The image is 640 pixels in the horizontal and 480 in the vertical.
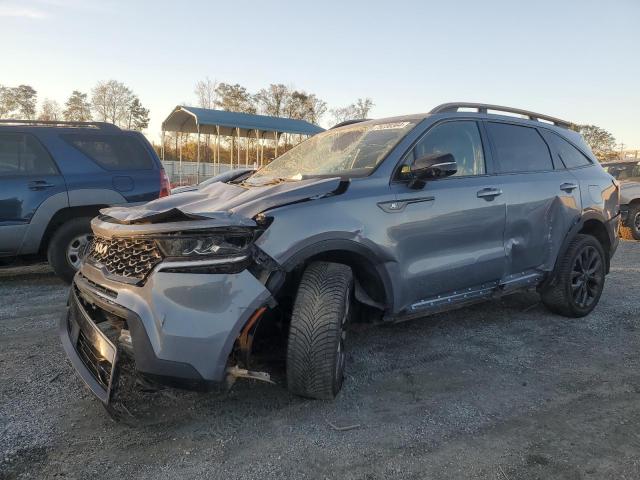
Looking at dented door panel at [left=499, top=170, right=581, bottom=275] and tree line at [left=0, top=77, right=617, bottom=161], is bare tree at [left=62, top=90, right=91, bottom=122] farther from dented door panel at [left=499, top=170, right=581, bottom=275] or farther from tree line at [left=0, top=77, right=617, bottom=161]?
dented door panel at [left=499, top=170, right=581, bottom=275]

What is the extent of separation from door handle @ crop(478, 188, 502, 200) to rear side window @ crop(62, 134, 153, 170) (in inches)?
166

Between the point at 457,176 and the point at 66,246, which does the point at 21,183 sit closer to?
the point at 66,246

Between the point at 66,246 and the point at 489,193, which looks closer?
the point at 489,193

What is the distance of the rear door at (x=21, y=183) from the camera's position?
5.14 metres

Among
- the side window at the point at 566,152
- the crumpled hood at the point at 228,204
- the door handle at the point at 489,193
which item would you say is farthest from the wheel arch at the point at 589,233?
the crumpled hood at the point at 228,204

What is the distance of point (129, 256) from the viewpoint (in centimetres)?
242

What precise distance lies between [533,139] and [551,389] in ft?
7.54

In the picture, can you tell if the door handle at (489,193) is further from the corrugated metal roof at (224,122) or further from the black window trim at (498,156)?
the corrugated metal roof at (224,122)

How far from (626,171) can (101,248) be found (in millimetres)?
11638

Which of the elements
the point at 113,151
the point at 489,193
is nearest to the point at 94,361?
the point at 489,193

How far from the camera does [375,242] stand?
9.37 feet

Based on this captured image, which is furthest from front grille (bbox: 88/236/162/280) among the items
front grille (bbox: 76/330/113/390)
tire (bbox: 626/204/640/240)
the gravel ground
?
tire (bbox: 626/204/640/240)

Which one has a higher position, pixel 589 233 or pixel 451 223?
pixel 451 223

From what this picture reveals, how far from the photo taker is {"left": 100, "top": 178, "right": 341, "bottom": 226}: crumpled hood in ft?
7.65
